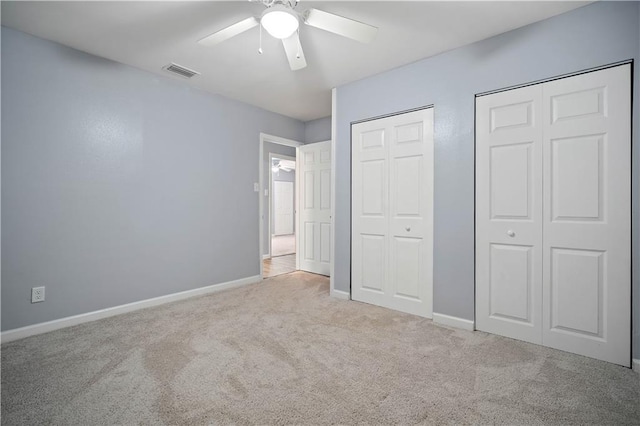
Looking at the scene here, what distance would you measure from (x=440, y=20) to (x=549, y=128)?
1180mm

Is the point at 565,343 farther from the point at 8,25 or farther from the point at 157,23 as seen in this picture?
the point at 8,25

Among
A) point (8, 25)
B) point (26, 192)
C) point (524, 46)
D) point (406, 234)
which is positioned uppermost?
point (8, 25)

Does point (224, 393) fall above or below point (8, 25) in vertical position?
below

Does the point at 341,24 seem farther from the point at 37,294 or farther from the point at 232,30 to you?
the point at 37,294

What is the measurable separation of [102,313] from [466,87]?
13.2 ft

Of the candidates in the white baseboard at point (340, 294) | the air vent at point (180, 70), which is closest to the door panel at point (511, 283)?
the white baseboard at point (340, 294)

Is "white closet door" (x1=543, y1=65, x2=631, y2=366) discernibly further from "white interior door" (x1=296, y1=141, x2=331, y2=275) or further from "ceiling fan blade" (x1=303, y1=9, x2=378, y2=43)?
"white interior door" (x1=296, y1=141, x2=331, y2=275)

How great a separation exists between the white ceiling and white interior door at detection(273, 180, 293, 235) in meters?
7.14

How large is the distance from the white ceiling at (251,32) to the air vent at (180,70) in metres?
0.07

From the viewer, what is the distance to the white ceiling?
214 centimetres

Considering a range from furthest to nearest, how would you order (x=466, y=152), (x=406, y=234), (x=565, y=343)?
1. (x=406, y=234)
2. (x=466, y=152)
3. (x=565, y=343)

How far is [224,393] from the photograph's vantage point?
1726 millimetres

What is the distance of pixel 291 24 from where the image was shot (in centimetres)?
179

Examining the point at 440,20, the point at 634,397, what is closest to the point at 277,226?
the point at 440,20
